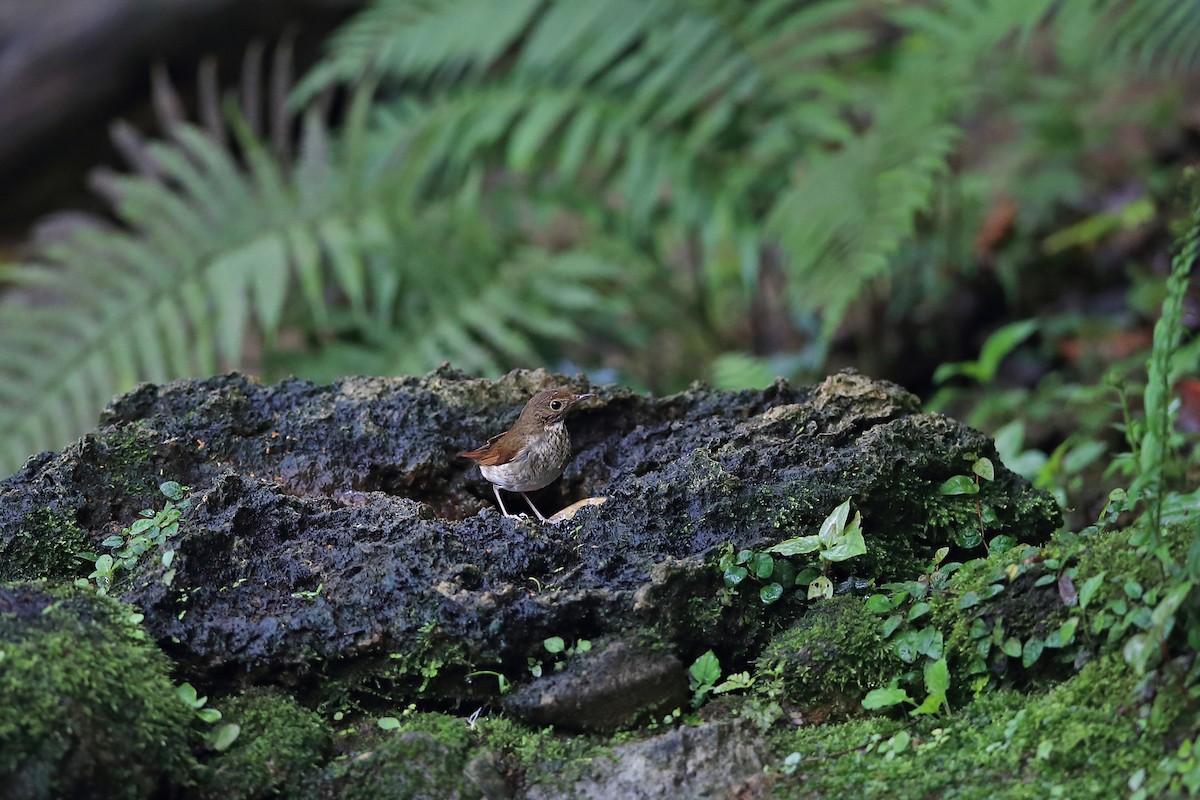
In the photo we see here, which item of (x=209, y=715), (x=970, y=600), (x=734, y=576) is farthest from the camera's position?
(x=734, y=576)

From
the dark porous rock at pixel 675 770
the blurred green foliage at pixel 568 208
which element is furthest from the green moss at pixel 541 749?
the blurred green foliage at pixel 568 208

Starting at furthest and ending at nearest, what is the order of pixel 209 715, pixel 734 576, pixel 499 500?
pixel 499 500, pixel 734 576, pixel 209 715

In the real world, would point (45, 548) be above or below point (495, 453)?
above

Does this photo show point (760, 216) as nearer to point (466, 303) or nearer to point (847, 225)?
point (847, 225)

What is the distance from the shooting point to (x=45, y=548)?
272cm

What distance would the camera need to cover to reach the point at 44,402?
5.91 meters

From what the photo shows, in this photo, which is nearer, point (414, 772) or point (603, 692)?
point (414, 772)

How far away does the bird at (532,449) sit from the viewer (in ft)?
10.2

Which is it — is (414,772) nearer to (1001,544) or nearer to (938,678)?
(938,678)

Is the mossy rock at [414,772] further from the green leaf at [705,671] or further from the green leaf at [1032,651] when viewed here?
the green leaf at [1032,651]

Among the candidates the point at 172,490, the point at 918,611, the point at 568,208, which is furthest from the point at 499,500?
the point at 568,208

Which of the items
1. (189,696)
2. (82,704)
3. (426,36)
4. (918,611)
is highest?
(426,36)

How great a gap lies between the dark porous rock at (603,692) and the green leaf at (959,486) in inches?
34.9

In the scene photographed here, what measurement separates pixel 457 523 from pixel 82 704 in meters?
0.97
